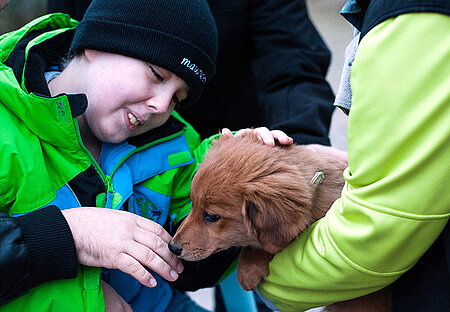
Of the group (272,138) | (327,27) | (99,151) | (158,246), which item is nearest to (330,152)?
(272,138)

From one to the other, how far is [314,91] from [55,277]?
1555 mm

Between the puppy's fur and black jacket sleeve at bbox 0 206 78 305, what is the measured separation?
373mm

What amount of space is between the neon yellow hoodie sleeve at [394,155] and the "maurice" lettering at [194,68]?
874mm

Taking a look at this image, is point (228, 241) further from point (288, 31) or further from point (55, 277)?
point (288, 31)

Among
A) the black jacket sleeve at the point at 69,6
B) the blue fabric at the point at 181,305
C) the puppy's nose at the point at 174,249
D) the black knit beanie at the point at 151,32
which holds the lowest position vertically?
the blue fabric at the point at 181,305

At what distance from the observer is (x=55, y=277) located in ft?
4.25

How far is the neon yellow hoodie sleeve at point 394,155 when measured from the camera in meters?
0.93

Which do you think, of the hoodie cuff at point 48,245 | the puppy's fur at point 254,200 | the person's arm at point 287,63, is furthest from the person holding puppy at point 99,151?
the person's arm at point 287,63

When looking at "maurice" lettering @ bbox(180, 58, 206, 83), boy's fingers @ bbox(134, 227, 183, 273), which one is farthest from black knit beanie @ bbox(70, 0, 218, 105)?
boy's fingers @ bbox(134, 227, 183, 273)

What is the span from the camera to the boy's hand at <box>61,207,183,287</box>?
1363 mm

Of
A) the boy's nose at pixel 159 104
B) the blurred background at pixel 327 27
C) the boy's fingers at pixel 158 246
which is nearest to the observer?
the boy's fingers at pixel 158 246

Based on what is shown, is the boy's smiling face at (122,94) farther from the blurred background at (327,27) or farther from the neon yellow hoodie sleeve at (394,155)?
the neon yellow hoodie sleeve at (394,155)

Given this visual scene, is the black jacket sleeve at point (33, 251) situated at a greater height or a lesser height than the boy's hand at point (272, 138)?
lesser

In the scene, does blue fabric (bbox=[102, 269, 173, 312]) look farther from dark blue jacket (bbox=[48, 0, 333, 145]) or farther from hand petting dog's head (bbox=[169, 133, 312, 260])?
dark blue jacket (bbox=[48, 0, 333, 145])
